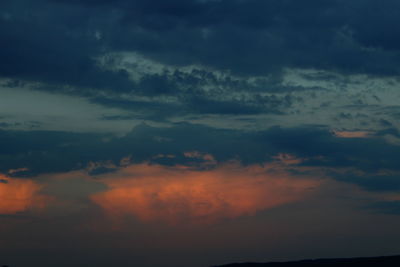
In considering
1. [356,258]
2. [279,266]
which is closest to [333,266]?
[356,258]

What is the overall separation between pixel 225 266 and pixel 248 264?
25.0ft

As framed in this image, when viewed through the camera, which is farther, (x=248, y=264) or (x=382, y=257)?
(x=248, y=264)

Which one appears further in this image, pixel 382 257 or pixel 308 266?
pixel 308 266

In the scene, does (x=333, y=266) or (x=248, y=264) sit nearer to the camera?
(x=333, y=266)

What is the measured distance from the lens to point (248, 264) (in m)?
194

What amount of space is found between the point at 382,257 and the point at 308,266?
21.6m

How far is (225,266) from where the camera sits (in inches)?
7495

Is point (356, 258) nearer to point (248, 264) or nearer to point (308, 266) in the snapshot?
point (308, 266)

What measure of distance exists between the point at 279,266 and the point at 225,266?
1528cm

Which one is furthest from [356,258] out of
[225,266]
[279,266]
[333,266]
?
[225,266]

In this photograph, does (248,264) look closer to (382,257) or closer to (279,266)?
(279,266)

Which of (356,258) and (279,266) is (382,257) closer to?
(356,258)

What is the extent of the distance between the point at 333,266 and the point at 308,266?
12.0 meters

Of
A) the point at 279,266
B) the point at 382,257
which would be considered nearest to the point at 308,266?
the point at 279,266
